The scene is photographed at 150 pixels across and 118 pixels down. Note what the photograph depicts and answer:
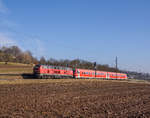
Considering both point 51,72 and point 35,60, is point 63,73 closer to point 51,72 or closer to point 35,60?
point 51,72

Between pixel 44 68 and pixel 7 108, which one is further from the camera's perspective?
pixel 44 68

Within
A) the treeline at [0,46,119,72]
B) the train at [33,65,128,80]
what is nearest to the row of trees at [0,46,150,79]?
the treeline at [0,46,119,72]

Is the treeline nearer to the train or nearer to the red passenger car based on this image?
the train

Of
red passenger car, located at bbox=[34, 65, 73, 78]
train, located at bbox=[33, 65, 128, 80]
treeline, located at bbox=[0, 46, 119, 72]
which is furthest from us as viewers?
treeline, located at bbox=[0, 46, 119, 72]

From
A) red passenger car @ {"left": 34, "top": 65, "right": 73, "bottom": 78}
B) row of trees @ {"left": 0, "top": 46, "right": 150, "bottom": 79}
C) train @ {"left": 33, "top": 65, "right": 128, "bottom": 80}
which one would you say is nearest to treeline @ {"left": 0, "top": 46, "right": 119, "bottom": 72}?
row of trees @ {"left": 0, "top": 46, "right": 150, "bottom": 79}

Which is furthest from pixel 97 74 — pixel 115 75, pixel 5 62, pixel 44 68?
pixel 5 62

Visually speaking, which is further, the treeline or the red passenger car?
the treeline

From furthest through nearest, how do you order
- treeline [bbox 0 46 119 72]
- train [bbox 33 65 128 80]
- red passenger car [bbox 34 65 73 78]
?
treeline [bbox 0 46 119 72] < train [bbox 33 65 128 80] < red passenger car [bbox 34 65 73 78]

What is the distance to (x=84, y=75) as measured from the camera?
210 ft

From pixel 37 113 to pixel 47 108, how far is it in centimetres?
146

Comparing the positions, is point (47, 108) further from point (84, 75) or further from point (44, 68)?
point (84, 75)

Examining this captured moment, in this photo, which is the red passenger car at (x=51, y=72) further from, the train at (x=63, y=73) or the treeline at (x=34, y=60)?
the treeline at (x=34, y=60)

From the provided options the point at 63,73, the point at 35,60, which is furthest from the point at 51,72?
the point at 35,60

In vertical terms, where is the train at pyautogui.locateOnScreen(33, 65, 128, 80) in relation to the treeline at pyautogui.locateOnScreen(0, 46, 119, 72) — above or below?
below
